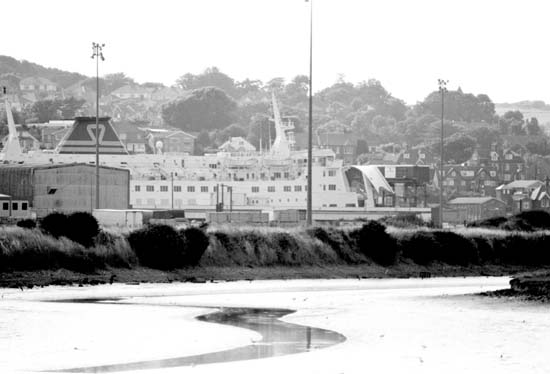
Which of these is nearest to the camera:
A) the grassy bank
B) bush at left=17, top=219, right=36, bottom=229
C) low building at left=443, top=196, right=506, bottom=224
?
the grassy bank

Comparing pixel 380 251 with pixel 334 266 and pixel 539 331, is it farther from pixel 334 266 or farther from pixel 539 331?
pixel 539 331

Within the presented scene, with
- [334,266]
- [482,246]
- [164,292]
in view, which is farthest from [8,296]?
[482,246]

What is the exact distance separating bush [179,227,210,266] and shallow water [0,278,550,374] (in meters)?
7.50

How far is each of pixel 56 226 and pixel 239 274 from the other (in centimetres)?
649

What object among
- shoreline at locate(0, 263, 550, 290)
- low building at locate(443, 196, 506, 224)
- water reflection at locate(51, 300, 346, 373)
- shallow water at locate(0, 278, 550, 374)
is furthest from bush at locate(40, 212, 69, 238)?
low building at locate(443, 196, 506, 224)

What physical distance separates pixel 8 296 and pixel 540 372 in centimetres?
1836

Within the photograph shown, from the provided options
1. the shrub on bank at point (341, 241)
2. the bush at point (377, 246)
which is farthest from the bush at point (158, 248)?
the bush at point (377, 246)

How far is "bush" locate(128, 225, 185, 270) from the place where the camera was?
4825cm

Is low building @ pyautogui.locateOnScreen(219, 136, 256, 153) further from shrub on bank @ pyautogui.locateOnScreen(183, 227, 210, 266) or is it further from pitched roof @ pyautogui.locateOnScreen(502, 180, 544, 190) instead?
shrub on bank @ pyautogui.locateOnScreen(183, 227, 210, 266)

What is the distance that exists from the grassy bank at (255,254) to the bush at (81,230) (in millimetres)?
55

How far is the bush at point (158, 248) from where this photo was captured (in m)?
48.2

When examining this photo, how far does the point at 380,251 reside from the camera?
5588cm

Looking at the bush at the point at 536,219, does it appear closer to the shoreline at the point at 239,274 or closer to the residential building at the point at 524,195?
the shoreline at the point at 239,274

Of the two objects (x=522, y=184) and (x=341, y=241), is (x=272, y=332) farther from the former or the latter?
(x=522, y=184)
